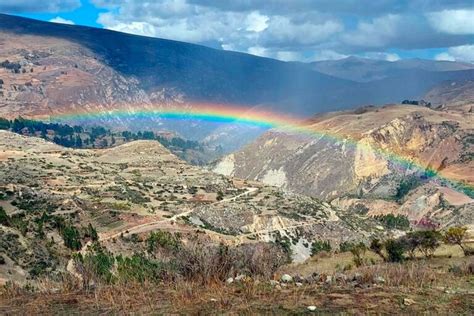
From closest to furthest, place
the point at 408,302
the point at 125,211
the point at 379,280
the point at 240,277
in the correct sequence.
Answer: the point at 408,302 → the point at 379,280 → the point at 240,277 → the point at 125,211

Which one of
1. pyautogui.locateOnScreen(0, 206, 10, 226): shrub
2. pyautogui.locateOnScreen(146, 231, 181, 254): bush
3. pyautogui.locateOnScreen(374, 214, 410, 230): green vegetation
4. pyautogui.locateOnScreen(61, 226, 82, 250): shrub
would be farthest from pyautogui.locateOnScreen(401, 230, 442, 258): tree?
pyautogui.locateOnScreen(374, 214, 410, 230): green vegetation

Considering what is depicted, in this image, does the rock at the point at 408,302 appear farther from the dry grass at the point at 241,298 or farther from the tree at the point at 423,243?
the tree at the point at 423,243

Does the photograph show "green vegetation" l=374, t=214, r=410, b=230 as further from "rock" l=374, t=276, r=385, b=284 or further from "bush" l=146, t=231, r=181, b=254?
"rock" l=374, t=276, r=385, b=284

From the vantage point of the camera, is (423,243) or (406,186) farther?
(406,186)

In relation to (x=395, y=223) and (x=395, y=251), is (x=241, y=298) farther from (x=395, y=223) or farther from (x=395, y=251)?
(x=395, y=223)

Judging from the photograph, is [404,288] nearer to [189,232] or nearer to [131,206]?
[189,232]

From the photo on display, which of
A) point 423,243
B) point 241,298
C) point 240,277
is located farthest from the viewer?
point 423,243

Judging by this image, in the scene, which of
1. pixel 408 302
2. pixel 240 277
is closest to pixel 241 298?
pixel 240 277

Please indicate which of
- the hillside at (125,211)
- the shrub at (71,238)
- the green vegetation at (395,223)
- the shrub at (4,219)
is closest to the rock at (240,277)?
the hillside at (125,211)

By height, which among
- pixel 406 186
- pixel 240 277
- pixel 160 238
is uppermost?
pixel 240 277

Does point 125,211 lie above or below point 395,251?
below

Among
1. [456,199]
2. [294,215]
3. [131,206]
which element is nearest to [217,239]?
[131,206]
